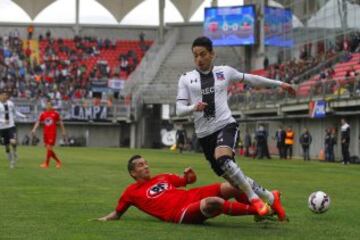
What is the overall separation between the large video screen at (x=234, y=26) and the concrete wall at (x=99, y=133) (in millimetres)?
12033

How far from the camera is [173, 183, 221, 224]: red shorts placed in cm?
877

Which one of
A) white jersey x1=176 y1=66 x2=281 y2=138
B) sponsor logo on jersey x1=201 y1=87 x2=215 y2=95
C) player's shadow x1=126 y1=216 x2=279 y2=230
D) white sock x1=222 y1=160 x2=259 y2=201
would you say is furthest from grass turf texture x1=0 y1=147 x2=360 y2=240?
sponsor logo on jersey x1=201 y1=87 x2=215 y2=95

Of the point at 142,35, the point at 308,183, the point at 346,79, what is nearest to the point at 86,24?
the point at 142,35

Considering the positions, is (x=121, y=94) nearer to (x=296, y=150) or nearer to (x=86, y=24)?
(x=86, y=24)

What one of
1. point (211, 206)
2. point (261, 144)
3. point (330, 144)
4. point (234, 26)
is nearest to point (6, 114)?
point (211, 206)

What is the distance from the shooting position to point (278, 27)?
195 feet

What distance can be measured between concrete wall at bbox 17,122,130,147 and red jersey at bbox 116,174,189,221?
56534 mm

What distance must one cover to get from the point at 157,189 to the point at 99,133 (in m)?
58.2

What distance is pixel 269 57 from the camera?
6309 centimetres

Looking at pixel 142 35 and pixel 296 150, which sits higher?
pixel 142 35

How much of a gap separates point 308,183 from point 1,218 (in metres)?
10.2

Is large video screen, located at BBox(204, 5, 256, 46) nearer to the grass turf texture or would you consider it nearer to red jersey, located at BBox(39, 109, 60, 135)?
red jersey, located at BBox(39, 109, 60, 135)

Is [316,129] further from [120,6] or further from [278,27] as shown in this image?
[120,6]

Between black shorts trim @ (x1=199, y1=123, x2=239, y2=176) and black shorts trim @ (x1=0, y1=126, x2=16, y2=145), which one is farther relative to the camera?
black shorts trim @ (x1=0, y1=126, x2=16, y2=145)
